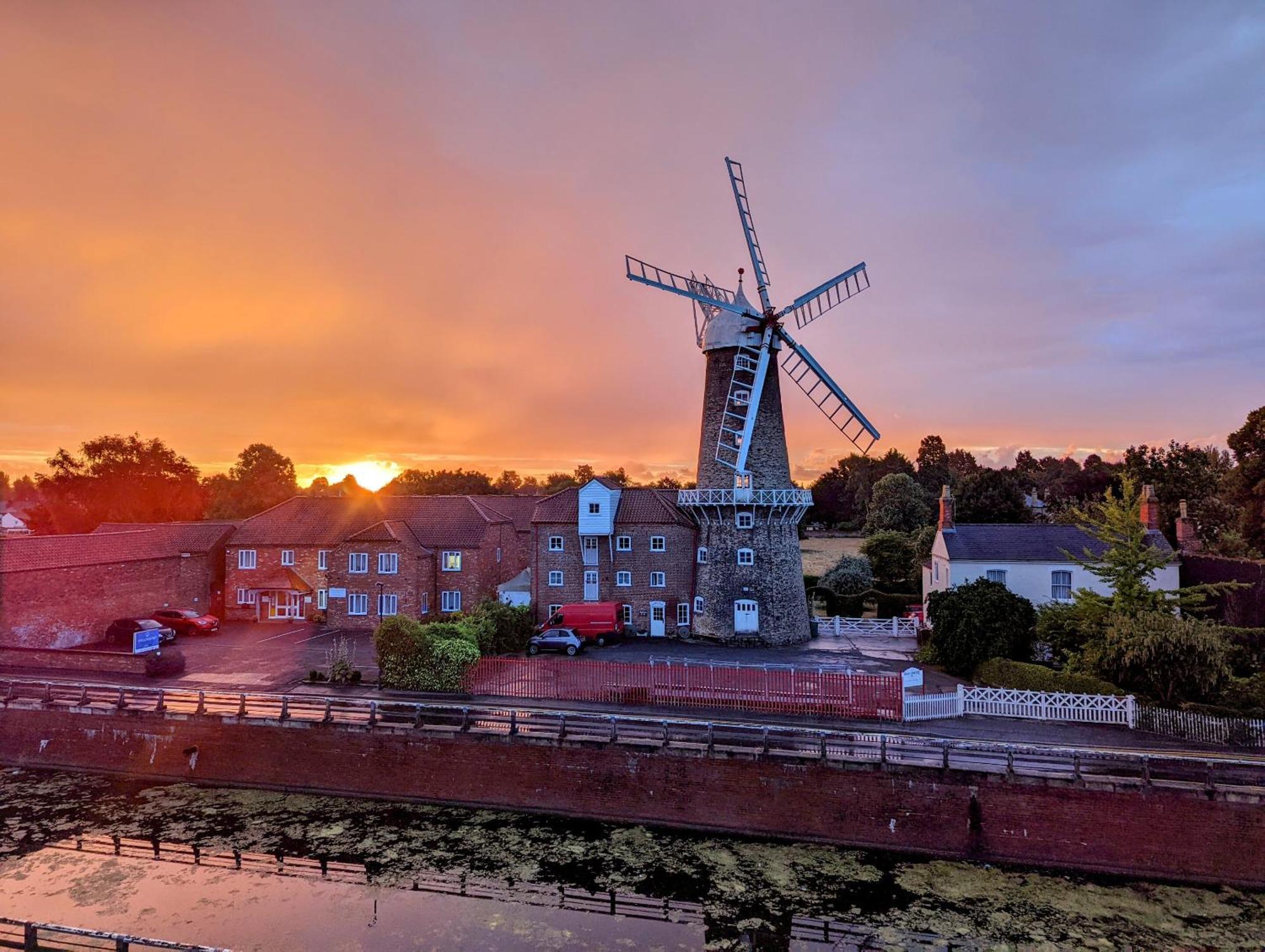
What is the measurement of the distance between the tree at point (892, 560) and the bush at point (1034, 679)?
900 inches

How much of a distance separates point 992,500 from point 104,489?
2949 inches

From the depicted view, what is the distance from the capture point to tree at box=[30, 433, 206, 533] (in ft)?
195

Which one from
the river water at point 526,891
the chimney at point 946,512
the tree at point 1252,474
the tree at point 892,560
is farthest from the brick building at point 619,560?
the tree at point 1252,474

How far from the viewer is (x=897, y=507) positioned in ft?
233

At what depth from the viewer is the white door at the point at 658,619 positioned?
34312mm

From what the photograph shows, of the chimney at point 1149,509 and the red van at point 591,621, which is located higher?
the chimney at point 1149,509

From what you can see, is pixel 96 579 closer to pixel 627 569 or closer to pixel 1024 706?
pixel 627 569

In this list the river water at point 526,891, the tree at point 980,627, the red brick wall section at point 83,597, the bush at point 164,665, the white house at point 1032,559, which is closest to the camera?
the river water at point 526,891

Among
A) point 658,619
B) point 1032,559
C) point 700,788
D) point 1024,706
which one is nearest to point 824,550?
point 1032,559

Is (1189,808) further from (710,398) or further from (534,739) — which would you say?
(710,398)

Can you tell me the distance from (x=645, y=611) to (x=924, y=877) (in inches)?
790

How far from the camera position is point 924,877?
15.7 metres

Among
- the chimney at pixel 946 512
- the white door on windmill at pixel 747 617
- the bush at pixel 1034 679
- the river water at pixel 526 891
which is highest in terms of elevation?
the chimney at pixel 946 512

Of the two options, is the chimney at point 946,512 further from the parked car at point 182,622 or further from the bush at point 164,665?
the parked car at point 182,622
